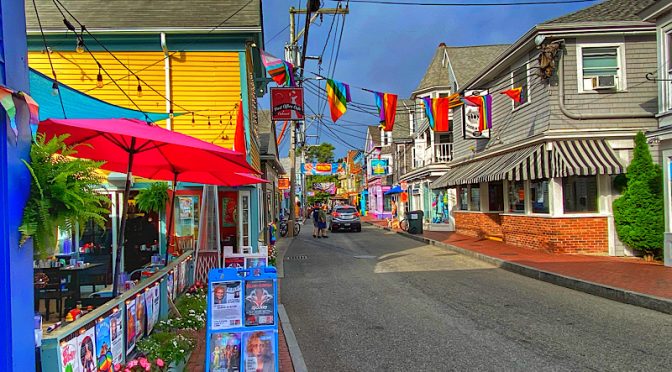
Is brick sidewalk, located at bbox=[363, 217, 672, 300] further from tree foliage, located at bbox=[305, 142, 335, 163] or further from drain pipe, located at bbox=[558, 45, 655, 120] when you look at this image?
tree foliage, located at bbox=[305, 142, 335, 163]

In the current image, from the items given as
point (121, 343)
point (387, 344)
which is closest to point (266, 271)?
point (121, 343)

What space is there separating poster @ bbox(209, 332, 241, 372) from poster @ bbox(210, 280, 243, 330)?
0.36 feet

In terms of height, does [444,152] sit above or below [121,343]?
above

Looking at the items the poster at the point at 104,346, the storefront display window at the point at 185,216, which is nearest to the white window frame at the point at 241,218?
the storefront display window at the point at 185,216

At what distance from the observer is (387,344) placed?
6473mm

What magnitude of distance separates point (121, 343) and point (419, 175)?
28525 millimetres

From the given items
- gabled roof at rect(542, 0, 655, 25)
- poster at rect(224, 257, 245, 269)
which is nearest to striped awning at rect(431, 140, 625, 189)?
gabled roof at rect(542, 0, 655, 25)

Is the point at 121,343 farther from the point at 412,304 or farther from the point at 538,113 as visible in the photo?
the point at 538,113

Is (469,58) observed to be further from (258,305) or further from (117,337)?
(117,337)

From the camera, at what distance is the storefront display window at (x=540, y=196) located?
49.8ft

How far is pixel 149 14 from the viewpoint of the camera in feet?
42.5

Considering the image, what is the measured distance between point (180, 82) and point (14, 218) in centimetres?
1053

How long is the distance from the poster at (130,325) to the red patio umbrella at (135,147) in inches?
25.6

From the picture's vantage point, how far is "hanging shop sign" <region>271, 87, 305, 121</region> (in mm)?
17312
